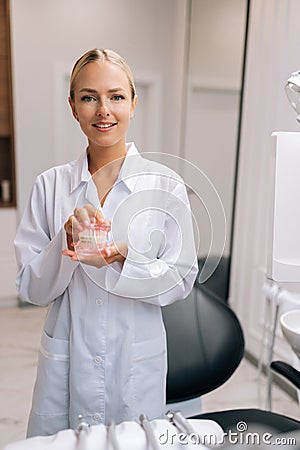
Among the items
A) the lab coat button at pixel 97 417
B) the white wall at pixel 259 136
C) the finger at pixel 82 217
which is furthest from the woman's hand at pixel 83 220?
the white wall at pixel 259 136

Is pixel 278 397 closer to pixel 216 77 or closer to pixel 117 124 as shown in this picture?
pixel 216 77

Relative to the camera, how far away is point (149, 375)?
31.9 inches

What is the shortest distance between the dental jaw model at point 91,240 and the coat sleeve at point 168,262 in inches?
2.6

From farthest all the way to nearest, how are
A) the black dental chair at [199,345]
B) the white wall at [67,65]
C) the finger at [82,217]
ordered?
the white wall at [67,65], the black dental chair at [199,345], the finger at [82,217]

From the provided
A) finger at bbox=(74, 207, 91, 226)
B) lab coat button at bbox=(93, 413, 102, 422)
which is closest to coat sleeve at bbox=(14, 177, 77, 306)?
finger at bbox=(74, 207, 91, 226)

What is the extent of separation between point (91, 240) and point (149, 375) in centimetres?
33

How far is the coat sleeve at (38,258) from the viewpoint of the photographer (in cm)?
72

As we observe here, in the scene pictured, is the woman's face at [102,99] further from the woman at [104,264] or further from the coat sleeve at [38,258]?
the coat sleeve at [38,258]

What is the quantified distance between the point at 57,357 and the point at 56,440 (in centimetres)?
22

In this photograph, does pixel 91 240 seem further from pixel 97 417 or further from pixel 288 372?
pixel 288 372

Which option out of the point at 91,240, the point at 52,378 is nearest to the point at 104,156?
the point at 91,240

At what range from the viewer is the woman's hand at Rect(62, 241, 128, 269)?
631mm

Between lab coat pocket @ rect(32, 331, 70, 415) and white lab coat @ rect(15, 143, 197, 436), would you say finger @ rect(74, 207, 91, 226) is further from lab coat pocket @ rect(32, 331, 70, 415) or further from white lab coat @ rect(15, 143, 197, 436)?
lab coat pocket @ rect(32, 331, 70, 415)

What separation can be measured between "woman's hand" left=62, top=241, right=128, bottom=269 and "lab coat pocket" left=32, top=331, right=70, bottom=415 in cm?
21
